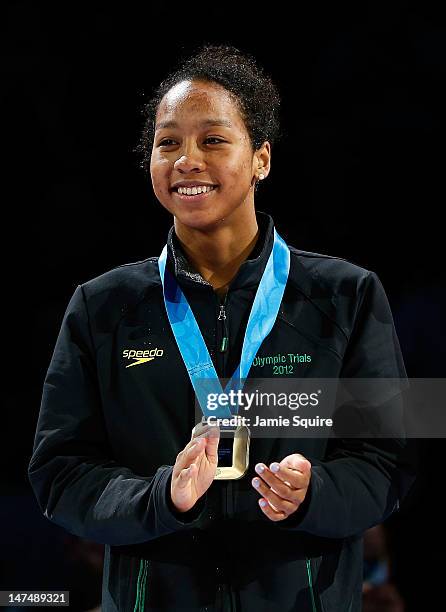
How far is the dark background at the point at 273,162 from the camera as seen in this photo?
322cm

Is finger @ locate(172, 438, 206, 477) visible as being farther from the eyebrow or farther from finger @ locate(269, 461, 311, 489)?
the eyebrow

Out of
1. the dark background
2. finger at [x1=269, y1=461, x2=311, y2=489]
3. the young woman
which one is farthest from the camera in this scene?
the dark background

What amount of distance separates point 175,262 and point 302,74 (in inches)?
63.6

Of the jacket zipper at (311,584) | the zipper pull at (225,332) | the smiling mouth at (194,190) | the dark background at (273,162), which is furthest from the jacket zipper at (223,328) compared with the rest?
the dark background at (273,162)

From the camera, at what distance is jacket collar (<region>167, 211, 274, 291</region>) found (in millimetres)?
1900

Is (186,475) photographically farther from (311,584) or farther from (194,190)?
(194,190)

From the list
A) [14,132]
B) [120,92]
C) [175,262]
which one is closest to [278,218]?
[120,92]

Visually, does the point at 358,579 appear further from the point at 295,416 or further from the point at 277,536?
the point at 295,416

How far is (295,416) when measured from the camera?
1.79 metres

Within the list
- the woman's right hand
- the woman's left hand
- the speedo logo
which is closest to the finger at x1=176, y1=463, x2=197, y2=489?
the woman's right hand

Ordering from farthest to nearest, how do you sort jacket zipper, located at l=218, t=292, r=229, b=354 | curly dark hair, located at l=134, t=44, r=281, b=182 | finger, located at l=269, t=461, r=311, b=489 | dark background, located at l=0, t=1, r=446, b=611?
dark background, located at l=0, t=1, r=446, b=611 < curly dark hair, located at l=134, t=44, r=281, b=182 < jacket zipper, located at l=218, t=292, r=229, b=354 < finger, located at l=269, t=461, r=311, b=489

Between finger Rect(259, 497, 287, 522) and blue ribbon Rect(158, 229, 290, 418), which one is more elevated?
blue ribbon Rect(158, 229, 290, 418)

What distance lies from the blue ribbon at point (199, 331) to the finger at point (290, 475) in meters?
0.20

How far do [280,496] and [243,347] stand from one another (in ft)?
1.07
